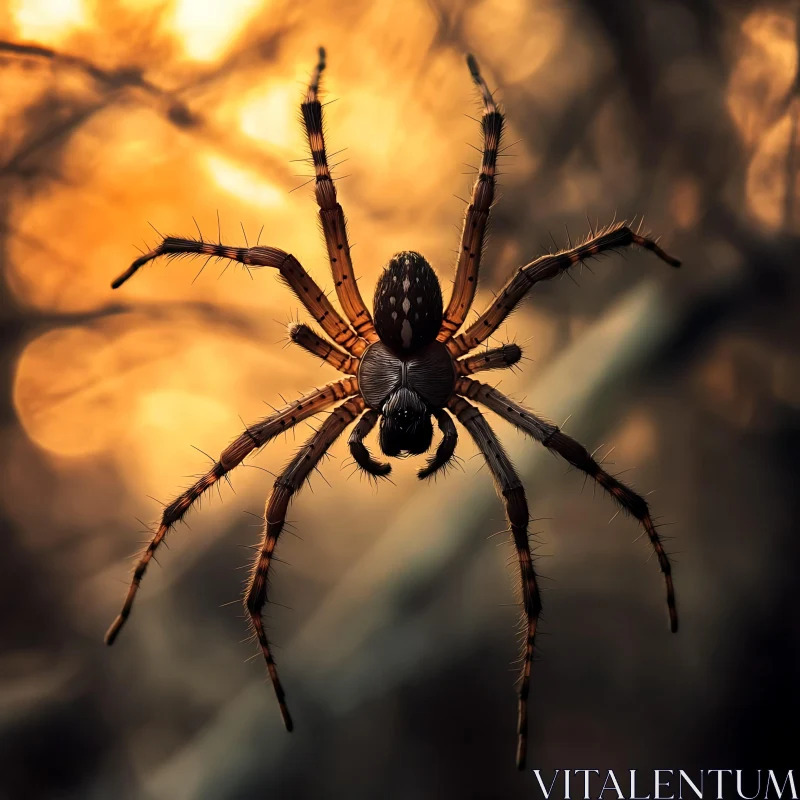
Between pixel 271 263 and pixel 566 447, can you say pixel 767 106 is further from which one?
pixel 271 263

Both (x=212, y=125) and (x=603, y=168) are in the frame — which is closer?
(x=212, y=125)

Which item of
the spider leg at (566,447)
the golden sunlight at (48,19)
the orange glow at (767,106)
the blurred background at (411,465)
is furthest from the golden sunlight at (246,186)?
the orange glow at (767,106)

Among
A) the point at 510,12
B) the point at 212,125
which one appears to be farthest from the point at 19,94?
the point at 510,12

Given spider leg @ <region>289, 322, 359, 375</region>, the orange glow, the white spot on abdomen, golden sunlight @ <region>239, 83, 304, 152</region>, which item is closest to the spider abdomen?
the white spot on abdomen

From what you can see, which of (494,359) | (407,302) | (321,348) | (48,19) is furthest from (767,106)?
(48,19)

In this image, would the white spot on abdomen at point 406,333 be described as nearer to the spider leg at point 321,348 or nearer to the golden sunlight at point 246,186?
the spider leg at point 321,348

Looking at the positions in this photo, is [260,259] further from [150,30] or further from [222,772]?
[222,772]
